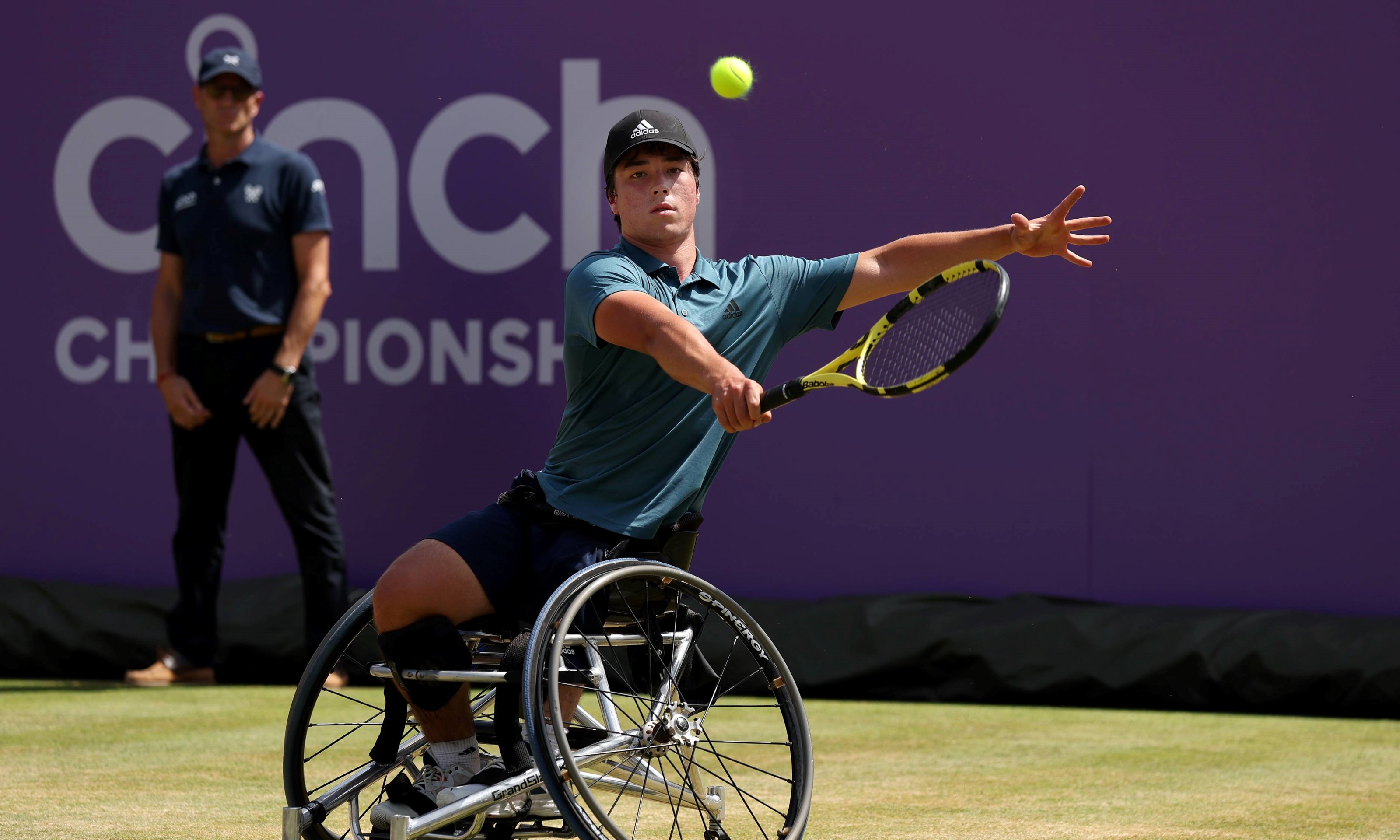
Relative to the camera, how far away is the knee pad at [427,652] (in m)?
2.61

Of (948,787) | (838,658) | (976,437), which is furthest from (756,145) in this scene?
(948,787)

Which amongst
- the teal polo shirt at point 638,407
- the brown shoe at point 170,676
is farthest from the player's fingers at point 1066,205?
the brown shoe at point 170,676

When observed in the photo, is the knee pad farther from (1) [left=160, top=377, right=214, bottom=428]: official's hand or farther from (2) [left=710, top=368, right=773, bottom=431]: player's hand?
(1) [left=160, top=377, right=214, bottom=428]: official's hand

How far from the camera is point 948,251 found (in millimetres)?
3076

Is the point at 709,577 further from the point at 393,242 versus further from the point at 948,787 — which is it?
the point at 948,787

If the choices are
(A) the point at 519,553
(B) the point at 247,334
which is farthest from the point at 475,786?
(B) the point at 247,334

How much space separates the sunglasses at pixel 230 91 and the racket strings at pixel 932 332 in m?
3.14

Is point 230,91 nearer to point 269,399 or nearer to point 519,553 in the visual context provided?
point 269,399

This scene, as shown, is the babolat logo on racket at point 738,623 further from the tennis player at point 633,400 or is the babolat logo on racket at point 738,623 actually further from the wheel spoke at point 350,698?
the wheel spoke at point 350,698

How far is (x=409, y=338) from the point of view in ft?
18.7

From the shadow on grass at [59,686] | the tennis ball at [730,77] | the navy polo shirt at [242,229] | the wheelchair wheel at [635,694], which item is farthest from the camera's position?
A: the navy polo shirt at [242,229]

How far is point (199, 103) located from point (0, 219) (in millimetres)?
1051

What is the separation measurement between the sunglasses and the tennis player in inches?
104

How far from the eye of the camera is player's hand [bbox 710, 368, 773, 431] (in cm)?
246
